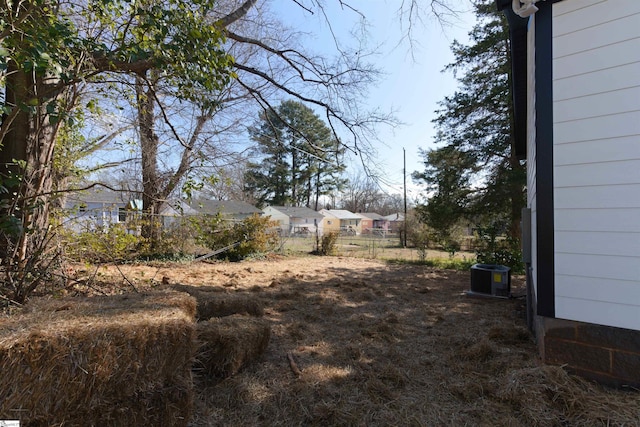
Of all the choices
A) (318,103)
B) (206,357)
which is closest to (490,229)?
(318,103)

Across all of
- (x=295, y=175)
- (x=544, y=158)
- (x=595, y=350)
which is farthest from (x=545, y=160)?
(x=295, y=175)

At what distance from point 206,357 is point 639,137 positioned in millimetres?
3674

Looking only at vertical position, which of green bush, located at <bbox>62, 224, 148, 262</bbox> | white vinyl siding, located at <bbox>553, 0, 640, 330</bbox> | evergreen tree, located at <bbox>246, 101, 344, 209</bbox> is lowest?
green bush, located at <bbox>62, 224, 148, 262</bbox>

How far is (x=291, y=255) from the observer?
13.2 metres

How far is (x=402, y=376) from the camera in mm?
2713

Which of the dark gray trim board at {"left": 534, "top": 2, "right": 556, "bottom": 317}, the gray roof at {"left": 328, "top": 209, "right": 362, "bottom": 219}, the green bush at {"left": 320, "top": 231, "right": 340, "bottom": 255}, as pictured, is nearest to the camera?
the dark gray trim board at {"left": 534, "top": 2, "right": 556, "bottom": 317}

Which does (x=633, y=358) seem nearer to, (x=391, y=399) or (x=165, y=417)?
(x=391, y=399)

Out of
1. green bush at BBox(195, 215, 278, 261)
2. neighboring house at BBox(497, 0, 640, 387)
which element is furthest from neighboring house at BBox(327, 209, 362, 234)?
neighboring house at BBox(497, 0, 640, 387)

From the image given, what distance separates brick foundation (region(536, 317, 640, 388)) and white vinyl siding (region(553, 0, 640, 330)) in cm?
8

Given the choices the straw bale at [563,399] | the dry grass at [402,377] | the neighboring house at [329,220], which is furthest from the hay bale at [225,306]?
the neighboring house at [329,220]

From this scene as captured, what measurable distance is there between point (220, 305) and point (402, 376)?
199cm

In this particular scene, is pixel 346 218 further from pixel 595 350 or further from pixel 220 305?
pixel 595 350

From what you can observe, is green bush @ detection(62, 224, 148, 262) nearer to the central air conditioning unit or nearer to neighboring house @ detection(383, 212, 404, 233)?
the central air conditioning unit

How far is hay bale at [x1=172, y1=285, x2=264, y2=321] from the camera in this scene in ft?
10.6
